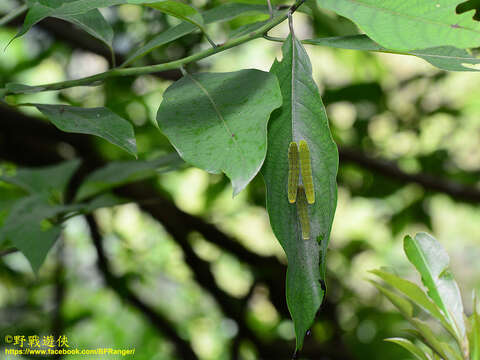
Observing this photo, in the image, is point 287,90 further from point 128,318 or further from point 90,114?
point 128,318

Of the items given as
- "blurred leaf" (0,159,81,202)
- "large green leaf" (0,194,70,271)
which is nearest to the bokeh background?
"blurred leaf" (0,159,81,202)

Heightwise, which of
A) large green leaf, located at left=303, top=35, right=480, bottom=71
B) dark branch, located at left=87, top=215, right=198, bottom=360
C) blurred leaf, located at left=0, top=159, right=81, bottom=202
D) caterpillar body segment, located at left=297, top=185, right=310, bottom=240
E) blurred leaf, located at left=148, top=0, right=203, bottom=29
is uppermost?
blurred leaf, located at left=148, top=0, right=203, bottom=29

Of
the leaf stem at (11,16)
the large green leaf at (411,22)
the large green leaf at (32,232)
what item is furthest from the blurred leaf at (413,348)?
the leaf stem at (11,16)

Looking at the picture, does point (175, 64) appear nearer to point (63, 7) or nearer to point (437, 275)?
point (63, 7)

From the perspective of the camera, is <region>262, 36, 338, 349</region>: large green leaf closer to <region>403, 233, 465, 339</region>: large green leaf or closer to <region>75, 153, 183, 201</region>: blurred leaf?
<region>403, 233, 465, 339</region>: large green leaf

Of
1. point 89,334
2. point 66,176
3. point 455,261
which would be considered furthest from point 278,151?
point 455,261

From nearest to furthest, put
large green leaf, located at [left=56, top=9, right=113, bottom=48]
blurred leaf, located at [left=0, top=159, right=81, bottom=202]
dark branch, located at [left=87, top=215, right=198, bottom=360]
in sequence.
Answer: large green leaf, located at [left=56, top=9, right=113, bottom=48] < blurred leaf, located at [left=0, top=159, right=81, bottom=202] < dark branch, located at [left=87, top=215, right=198, bottom=360]

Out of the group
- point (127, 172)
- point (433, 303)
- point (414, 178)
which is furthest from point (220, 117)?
point (414, 178)
